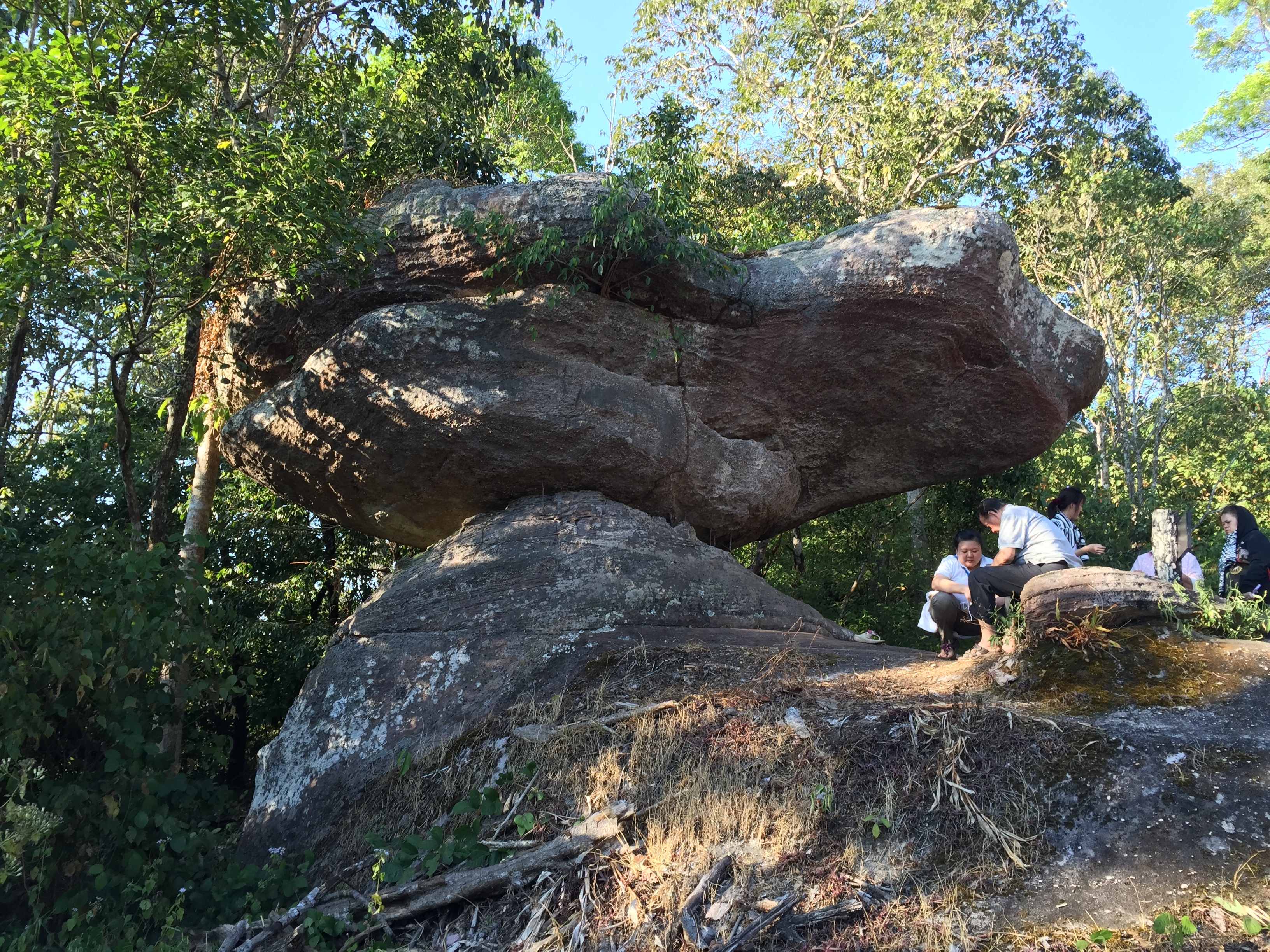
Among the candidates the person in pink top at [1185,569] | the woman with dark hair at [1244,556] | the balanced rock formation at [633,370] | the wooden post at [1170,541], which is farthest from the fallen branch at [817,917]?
the balanced rock formation at [633,370]

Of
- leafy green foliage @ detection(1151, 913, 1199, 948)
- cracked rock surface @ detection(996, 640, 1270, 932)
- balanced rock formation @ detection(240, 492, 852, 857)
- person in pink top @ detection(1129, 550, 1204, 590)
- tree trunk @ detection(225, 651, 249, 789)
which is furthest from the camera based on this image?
tree trunk @ detection(225, 651, 249, 789)

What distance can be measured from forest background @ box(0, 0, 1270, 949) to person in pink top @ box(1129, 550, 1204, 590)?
3039 millimetres

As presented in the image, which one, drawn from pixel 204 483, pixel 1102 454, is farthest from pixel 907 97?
pixel 204 483

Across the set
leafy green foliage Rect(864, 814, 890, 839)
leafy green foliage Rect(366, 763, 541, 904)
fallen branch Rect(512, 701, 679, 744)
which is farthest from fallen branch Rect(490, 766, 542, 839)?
leafy green foliage Rect(864, 814, 890, 839)

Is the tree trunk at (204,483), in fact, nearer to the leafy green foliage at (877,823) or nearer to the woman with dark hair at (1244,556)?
the leafy green foliage at (877,823)

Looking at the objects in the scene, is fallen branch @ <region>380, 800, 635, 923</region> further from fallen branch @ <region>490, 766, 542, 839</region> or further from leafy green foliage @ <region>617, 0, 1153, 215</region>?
leafy green foliage @ <region>617, 0, 1153, 215</region>

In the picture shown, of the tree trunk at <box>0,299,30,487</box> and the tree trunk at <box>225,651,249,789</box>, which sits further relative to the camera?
the tree trunk at <box>225,651,249,789</box>

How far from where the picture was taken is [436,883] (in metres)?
4.27

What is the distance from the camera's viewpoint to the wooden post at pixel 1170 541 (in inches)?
218

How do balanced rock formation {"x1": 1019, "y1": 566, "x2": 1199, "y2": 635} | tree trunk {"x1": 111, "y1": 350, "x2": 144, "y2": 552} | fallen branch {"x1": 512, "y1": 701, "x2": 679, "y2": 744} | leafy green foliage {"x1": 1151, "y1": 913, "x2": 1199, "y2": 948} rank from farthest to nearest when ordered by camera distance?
tree trunk {"x1": 111, "y1": 350, "x2": 144, "y2": 552} → fallen branch {"x1": 512, "y1": 701, "x2": 679, "y2": 744} → balanced rock formation {"x1": 1019, "y1": 566, "x2": 1199, "y2": 635} → leafy green foliage {"x1": 1151, "y1": 913, "x2": 1199, "y2": 948}

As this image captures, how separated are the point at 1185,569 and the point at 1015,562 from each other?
1.14 m

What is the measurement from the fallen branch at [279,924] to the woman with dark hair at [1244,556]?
18.8ft

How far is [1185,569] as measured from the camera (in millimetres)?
5891

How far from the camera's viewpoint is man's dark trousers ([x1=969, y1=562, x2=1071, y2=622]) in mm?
5559
